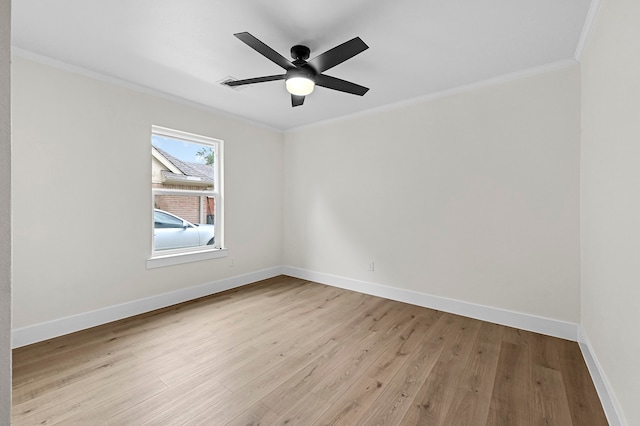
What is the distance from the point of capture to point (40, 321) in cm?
257

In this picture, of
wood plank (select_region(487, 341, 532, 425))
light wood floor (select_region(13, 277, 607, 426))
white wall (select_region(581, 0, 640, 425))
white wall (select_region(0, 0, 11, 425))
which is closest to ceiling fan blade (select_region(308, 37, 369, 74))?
white wall (select_region(581, 0, 640, 425))

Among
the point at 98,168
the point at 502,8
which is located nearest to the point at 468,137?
the point at 502,8

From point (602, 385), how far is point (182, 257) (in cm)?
406

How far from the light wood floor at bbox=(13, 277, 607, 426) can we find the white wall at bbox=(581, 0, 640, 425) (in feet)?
1.35

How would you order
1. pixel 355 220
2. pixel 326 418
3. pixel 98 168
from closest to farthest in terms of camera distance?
pixel 326 418
pixel 98 168
pixel 355 220

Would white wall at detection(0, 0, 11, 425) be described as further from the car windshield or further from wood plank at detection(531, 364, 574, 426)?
the car windshield

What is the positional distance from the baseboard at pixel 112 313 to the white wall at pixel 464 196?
1529 millimetres

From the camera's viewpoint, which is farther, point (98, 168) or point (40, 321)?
point (98, 168)

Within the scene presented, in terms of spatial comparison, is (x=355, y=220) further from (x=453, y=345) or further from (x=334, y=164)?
(x=453, y=345)

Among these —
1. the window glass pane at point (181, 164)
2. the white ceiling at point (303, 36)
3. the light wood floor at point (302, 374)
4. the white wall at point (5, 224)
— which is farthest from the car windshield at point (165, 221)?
the white wall at point (5, 224)

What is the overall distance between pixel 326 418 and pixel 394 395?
1.65 feet

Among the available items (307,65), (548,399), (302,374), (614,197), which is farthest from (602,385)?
(307,65)

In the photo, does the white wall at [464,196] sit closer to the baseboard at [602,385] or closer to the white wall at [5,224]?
the baseboard at [602,385]

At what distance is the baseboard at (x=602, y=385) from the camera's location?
159 cm
